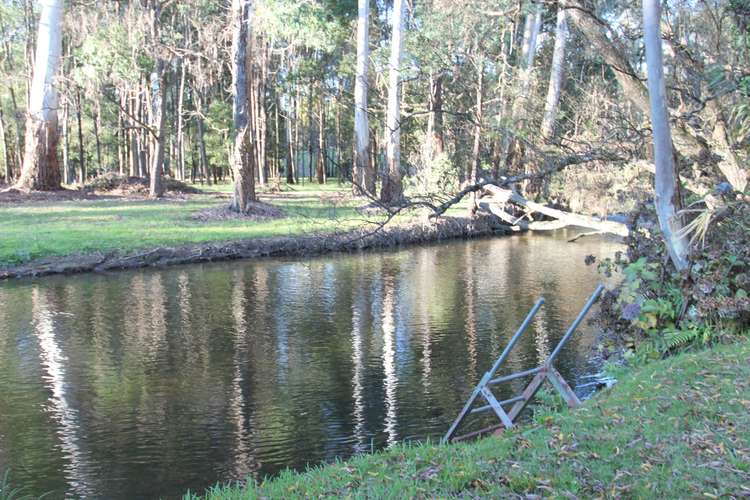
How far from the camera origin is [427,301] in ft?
49.3

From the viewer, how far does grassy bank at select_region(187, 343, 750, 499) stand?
4566mm

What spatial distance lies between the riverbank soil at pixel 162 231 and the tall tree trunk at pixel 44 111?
102 cm

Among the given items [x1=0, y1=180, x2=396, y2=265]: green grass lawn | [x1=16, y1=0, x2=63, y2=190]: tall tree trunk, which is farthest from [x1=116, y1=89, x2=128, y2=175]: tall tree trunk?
[x1=0, y1=180, x2=396, y2=265]: green grass lawn

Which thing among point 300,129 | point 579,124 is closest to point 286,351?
point 579,124

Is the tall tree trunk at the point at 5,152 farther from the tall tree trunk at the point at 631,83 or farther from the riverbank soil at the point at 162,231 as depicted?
the tall tree trunk at the point at 631,83

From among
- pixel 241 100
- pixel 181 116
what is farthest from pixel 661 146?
pixel 181 116

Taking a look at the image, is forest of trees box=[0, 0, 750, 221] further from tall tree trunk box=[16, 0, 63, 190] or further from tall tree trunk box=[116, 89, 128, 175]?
tall tree trunk box=[116, 89, 128, 175]

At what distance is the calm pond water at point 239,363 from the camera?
24.7ft

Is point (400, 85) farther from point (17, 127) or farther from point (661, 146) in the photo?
point (17, 127)

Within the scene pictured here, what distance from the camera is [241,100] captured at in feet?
79.8

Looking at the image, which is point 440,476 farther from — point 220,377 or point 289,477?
point 220,377

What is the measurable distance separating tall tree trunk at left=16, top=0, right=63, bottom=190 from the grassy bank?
26.5m

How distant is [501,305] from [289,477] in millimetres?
9202

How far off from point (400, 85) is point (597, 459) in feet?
85.5
